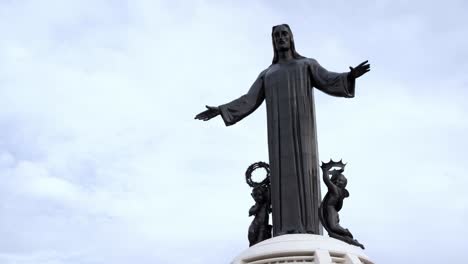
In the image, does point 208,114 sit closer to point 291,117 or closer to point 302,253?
point 291,117

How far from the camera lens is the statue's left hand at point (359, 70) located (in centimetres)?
1251

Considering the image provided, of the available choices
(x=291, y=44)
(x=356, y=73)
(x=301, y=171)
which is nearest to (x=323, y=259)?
(x=301, y=171)

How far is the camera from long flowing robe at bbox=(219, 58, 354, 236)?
12.7 meters

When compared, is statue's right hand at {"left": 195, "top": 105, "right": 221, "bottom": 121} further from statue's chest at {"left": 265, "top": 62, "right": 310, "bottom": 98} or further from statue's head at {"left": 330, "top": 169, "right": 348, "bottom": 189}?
statue's head at {"left": 330, "top": 169, "right": 348, "bottom": 189}

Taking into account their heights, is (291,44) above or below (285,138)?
above

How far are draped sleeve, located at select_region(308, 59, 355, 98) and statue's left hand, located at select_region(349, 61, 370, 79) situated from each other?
19 centimetres

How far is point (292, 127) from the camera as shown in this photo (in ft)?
43.9

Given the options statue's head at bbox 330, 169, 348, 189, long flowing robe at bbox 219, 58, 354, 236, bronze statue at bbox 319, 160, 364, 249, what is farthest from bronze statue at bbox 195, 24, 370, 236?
statue's head at bbox 330, 169, 348, 189

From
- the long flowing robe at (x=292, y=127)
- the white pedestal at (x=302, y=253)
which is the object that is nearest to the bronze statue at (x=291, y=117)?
the long flowing robe at (x=292, y=127)

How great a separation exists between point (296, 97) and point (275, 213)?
89.0 inches

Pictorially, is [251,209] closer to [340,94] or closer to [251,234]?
[251,234]

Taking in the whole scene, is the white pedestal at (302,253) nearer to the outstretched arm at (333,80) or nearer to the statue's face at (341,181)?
the statue's face at (341,181)

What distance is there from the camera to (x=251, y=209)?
13.1 m

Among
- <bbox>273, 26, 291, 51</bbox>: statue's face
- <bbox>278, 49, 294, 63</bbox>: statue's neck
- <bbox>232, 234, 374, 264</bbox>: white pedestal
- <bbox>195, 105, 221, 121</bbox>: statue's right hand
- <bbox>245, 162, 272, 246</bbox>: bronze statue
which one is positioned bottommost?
<bbox>232, 234, 374, 264</bbox>: white pedestal
